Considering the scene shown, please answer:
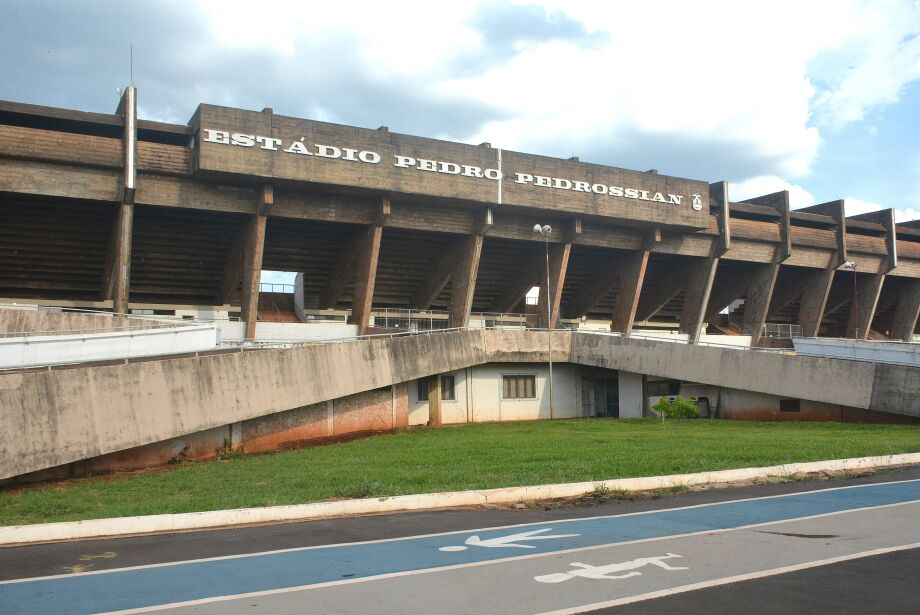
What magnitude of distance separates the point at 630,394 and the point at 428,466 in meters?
22.4

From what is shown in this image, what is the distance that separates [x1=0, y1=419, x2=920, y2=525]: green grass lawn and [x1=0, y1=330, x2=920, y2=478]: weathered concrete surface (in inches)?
46.8

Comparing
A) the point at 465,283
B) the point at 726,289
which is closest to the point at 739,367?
the point at 465,283

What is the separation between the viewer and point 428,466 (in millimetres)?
17000

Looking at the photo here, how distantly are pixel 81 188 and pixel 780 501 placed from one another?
33978 millimetres

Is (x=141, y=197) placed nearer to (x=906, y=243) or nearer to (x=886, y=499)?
(x=886, y=499)

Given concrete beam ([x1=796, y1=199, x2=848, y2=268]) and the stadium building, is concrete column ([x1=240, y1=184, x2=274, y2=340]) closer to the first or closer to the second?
the stadium building

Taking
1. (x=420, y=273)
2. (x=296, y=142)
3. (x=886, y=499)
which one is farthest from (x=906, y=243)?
(x=886, y=499)

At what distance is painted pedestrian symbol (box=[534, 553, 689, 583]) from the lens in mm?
7406

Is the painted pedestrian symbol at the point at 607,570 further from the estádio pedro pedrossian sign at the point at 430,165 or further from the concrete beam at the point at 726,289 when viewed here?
the concrete beam at the point at 726,289

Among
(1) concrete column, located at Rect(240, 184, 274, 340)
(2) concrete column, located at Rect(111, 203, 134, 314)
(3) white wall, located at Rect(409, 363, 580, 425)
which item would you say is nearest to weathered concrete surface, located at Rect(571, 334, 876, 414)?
(3) white wall, located at Rect(409, 363, 580, 425)

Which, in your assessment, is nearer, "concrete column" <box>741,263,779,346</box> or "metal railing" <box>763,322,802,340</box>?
"concrete column" <box>741,263,779,346</box>

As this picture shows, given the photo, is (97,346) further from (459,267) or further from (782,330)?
(782,330)

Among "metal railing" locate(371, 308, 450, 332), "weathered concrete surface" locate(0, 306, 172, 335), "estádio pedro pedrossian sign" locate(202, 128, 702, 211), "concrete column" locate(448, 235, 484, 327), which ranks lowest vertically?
"weathered concrete surface" locate(0, 306, 172, 335)

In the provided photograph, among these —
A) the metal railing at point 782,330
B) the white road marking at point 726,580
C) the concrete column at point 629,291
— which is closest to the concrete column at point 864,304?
the metal railing at point 782,330
